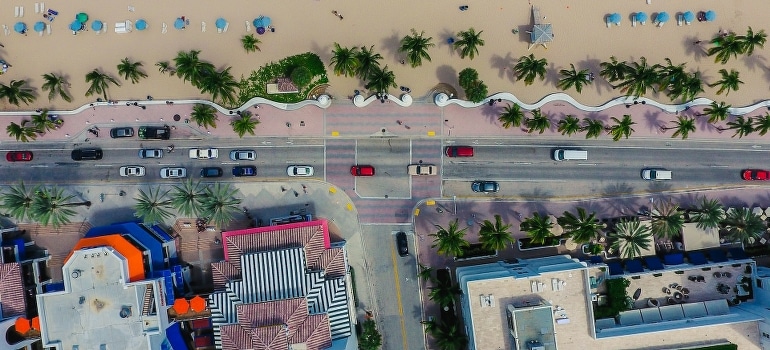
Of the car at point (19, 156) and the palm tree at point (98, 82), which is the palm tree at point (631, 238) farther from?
the car at point (19, 156)

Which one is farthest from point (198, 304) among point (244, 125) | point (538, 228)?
point (538, 228)

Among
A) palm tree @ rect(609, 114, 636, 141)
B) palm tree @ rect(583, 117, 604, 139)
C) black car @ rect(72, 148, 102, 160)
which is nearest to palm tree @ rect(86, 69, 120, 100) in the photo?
black car @ rect(72, 148, 102, 160)

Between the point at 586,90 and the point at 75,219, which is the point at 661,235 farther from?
the point at 75,219

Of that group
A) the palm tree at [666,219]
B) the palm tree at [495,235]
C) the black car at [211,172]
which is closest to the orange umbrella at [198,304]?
the black car at [211,172]

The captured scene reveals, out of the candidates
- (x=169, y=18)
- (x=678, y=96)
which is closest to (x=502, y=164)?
(x=678, y=96)

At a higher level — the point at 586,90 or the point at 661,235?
the point at 586,90
